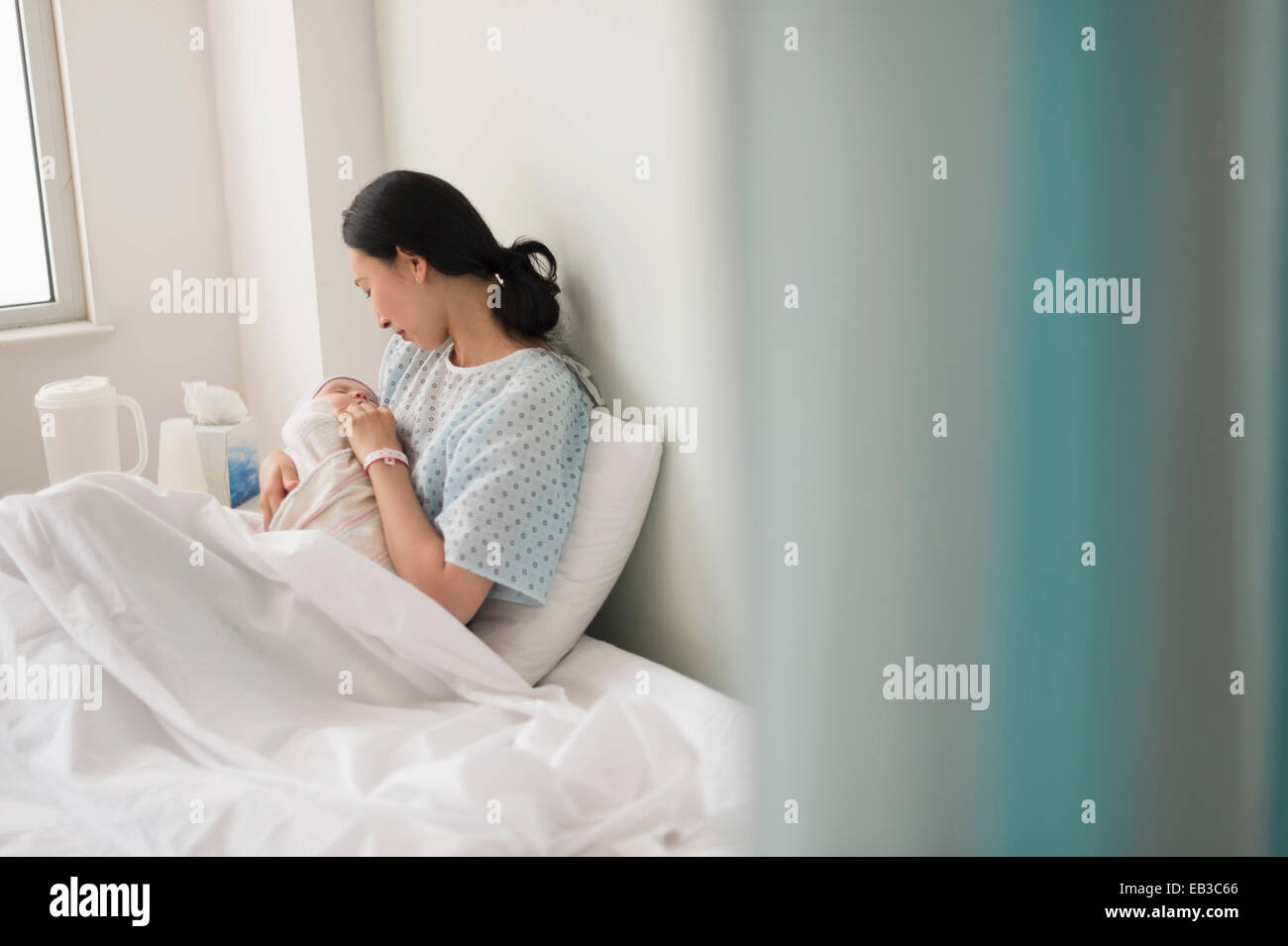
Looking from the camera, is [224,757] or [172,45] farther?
[172,45]

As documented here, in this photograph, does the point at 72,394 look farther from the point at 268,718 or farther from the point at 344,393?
the point at 268,718

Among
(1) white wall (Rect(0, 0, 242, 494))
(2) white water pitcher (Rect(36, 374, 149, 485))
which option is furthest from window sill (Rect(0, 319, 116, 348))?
(2) white water pitcher (Rect(36, 374, 149, 485))

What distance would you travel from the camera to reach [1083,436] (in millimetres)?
401

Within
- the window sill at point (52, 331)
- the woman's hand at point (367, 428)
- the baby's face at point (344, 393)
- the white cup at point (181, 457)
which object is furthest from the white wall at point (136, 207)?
the woman's hand at point (367, 428)

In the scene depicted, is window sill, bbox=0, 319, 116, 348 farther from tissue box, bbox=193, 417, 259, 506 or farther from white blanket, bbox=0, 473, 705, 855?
white blanket, bbox=0, 473, 705, 855

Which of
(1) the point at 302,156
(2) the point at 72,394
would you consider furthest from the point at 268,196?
(2) the point at 72,394

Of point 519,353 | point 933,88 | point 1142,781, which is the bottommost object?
point 1142,781

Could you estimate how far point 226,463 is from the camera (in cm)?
194

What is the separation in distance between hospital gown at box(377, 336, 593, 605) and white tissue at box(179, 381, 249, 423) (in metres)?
0.71

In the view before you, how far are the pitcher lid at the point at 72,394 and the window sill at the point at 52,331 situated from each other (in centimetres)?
31
